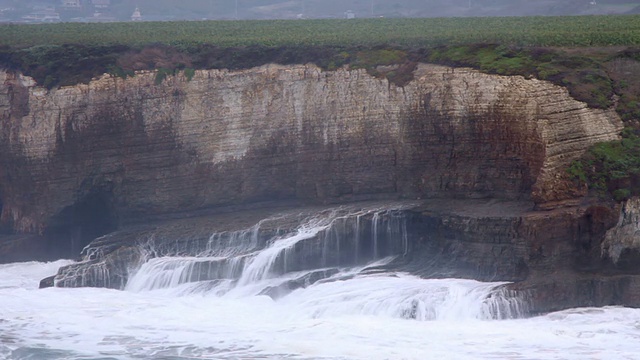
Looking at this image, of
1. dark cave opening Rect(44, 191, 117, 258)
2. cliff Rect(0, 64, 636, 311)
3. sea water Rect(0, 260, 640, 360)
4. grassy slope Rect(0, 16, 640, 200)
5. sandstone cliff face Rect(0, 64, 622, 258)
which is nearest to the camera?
sea water Rect(0, 260, 640, 360)

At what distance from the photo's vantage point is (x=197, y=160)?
1483 inches

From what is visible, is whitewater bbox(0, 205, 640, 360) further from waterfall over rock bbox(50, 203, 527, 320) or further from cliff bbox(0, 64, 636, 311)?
cliff bbox(0, 64, 636, 311)

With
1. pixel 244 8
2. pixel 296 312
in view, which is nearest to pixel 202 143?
pixel 296 312

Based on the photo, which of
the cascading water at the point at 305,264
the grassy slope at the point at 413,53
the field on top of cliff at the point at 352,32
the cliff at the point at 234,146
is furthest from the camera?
the field on top of cliff at the point at 352,32

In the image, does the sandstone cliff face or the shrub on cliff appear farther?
the sandstone cliff face

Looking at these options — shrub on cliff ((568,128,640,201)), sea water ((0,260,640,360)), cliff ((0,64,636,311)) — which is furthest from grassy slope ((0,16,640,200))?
sea water ((0,260,640,360))

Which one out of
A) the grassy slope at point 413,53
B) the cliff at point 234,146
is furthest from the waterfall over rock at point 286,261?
the grassy slope at point 413,53

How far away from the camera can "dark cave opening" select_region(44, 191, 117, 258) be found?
1499 inches

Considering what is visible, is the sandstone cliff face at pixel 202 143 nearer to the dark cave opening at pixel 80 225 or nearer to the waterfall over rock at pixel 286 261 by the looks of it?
the dark cave opening at pixel 80 225

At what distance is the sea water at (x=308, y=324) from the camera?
2820cm

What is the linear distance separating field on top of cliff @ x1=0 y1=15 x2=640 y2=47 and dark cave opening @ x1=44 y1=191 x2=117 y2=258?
5.69 metres

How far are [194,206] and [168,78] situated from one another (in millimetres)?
3901

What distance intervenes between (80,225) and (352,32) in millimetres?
12098

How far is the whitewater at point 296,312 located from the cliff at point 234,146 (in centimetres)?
174
